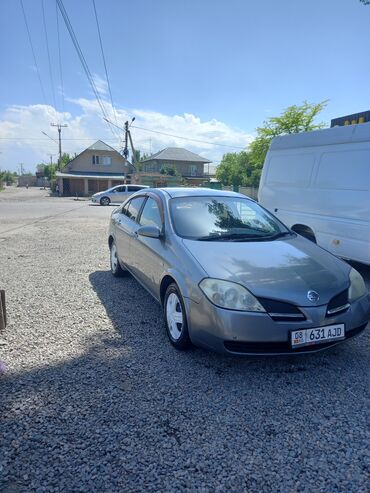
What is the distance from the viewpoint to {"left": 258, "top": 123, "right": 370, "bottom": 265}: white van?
531 centimetres

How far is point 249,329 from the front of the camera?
2.73 metres

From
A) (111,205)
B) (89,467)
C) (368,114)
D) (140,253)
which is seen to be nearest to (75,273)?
(140,253)

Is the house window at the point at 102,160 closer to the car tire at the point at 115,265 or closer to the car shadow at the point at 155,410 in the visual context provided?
the car tire at the point at 115,265

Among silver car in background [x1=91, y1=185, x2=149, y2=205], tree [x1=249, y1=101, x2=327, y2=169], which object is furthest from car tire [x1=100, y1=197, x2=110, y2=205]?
tree [x1=249, y1=101, x2=327, y2=169]

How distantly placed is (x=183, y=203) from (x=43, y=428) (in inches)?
107

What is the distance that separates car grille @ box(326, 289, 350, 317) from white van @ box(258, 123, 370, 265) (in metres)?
2.54

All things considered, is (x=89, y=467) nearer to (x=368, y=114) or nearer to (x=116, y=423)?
(x=116, y=423)

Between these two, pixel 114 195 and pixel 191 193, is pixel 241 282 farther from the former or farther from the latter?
pixel 114 195

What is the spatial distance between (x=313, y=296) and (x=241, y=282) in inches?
23.4

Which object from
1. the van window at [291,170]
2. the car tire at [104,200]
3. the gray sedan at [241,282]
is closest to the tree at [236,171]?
the car tire at [104,200]

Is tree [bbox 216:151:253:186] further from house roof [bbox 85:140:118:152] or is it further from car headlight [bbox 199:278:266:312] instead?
car headlight [bbox 199:278:266:312]

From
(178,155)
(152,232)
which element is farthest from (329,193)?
(178,155)

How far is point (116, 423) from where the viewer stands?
238cm

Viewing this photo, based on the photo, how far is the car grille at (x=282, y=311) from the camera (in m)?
2.75
